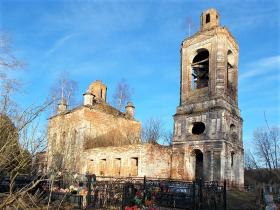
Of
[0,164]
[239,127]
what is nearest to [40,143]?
[0,164]

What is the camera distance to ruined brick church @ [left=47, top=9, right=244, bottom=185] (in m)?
23.1

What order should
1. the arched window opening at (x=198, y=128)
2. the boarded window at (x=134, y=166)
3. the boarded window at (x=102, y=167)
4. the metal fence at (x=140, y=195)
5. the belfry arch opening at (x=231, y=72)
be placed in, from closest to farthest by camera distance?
the metal fence at (x=140, y=195), the boarded window at (x=134, y=166), the arched window opening at (x=198, y=128), the boarded window at (x=102, y=167), the belfry arch opening at (x=231, y=72)

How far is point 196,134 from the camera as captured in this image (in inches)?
980

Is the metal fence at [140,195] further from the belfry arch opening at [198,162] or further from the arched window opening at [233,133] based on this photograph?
the arched window opening at [233,133]

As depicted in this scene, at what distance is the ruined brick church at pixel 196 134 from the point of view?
75.9 ft

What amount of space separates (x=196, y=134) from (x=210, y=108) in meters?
2.27

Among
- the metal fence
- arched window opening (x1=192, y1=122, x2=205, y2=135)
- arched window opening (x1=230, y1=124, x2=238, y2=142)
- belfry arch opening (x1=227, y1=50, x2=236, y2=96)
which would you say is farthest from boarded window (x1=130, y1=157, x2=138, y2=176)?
the metal fence

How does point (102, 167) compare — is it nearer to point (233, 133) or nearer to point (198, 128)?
point (198, 128)

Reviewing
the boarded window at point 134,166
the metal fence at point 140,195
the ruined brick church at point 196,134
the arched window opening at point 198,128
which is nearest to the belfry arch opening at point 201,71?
the ruined brick church at point 196,134

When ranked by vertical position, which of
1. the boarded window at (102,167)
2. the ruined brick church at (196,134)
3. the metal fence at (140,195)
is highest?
the ruined brick church at (196,134)

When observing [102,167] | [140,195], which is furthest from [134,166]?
Answer: [140,195]

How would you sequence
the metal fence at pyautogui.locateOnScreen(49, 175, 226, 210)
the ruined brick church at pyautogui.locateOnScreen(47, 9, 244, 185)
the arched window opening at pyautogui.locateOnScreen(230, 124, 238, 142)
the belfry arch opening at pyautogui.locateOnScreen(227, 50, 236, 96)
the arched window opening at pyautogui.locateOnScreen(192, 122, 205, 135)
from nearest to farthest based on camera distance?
the metal fence at pyautogui.locateOnScreen(49, 175, 226, 210) → the ruined brick church at pyautogui.locateOnScreen(47, 9, 244, 185) → the arched window opening at pyautogui.locateOnScreen(230, 124, 238, 142) → the arched window opening at pyautogui.locateOnScreen(192, 122, 205, 135) → the belfry arch opening at pyautogui.locateOnScreen(227, 50, 236, 96)

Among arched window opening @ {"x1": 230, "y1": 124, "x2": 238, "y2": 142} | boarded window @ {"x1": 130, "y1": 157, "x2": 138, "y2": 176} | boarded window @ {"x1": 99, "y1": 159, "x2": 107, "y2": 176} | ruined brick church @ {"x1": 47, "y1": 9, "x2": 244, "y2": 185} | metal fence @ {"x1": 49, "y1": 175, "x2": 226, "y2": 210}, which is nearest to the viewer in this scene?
metal fence @ {"x1": 49, "y1": 175, "x2": 226, "y2": 210}

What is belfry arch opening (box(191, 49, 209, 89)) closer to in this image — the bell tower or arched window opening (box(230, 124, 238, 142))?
the bell tower
